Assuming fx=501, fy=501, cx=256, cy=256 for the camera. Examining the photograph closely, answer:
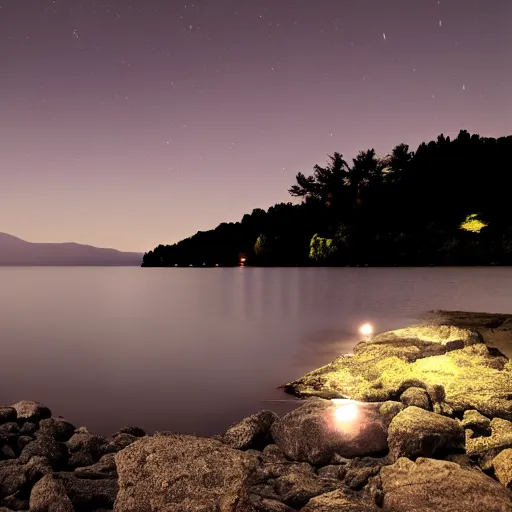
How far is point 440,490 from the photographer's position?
536 cm

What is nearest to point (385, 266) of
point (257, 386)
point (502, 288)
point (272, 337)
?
point (502, 288)

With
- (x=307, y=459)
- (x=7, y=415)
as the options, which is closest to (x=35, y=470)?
(x=7, y=415)

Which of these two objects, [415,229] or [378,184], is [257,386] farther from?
[378,184]

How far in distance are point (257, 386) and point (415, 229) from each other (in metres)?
111

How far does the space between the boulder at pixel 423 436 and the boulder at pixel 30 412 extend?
6.06 m

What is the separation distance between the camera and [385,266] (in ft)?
429

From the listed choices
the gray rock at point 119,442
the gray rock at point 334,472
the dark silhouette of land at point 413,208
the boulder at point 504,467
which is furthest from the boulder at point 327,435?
the dark silhouette of land at point 413,208

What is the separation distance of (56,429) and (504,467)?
6629 mm

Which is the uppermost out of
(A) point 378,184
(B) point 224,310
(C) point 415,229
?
(A) point 378,184

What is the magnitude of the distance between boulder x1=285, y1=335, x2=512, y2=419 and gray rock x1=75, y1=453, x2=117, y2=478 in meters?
5.36

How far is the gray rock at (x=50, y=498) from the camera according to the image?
5.14 metres

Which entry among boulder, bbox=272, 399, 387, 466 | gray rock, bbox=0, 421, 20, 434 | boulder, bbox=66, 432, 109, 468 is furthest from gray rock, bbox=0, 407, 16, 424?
boulder, bbox=272, 399, 387, 466

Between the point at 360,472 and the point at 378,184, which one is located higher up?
the point at 378,184

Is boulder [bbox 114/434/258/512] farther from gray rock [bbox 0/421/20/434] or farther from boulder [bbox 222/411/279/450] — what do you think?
gray rock [bbox 0/421/20/434]
